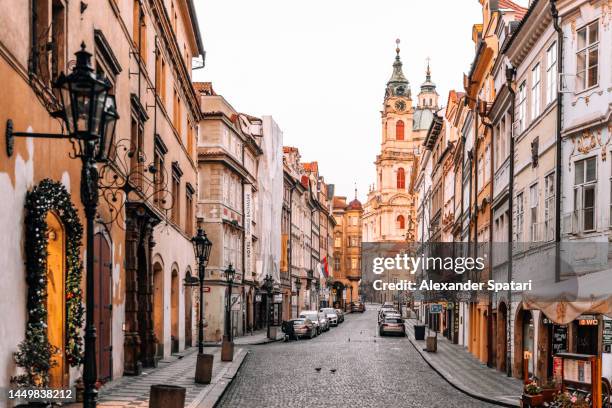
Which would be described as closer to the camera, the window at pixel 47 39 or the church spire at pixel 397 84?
the window at pixel 47 39

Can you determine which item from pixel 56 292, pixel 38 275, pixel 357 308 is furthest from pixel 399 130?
pixel 38 275

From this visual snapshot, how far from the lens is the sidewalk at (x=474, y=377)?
22031 mm

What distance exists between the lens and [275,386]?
78.5 ft

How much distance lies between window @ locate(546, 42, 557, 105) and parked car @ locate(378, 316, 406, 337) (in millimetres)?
35220

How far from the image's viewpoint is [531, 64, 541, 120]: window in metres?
24.8

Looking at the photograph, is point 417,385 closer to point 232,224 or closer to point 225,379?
point 225,379

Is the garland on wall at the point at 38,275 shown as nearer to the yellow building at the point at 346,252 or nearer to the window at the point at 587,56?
the window at the point at 587,56

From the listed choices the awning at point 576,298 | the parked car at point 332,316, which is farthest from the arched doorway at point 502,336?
the parked car at point 332,316

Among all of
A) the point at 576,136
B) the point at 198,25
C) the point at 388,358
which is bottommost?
the point at 388,358

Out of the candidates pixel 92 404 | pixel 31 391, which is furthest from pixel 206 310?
pixel 92 404

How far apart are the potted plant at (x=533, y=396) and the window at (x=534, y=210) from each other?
315 inches

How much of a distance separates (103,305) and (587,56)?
1235cm

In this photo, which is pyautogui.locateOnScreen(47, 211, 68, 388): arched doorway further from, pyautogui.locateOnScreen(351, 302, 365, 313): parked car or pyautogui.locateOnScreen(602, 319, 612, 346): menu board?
pyautogui.locateOnScreen(351, 302, 365, 313): parked car

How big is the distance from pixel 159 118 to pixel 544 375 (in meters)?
14.4
